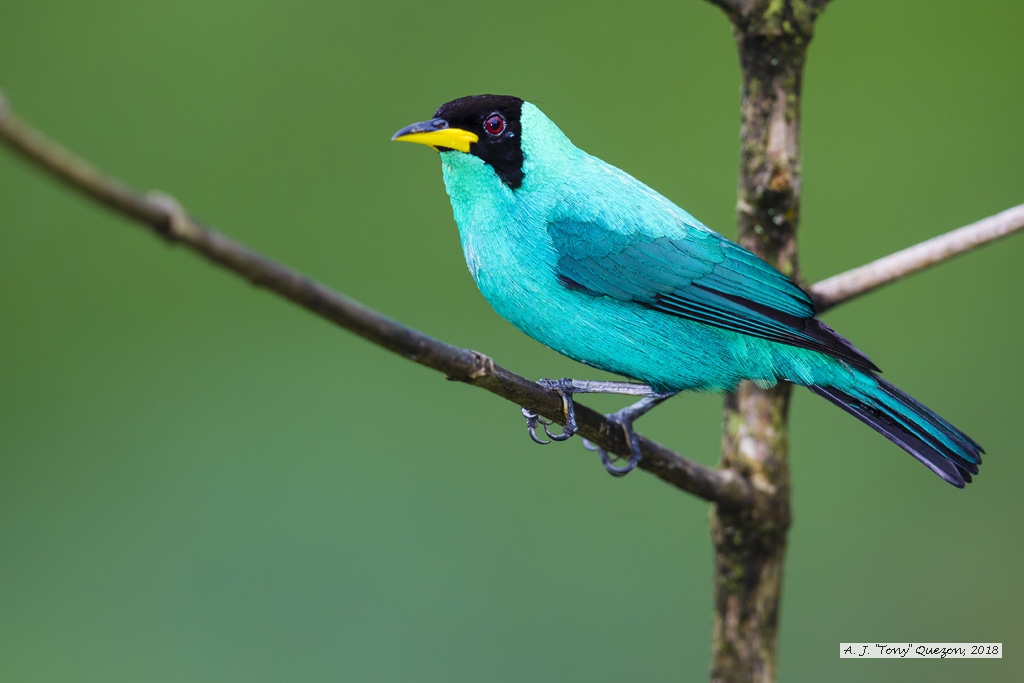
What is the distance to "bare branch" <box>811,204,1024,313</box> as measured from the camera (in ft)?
9.30

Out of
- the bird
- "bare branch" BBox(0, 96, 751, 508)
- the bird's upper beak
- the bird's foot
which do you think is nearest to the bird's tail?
the bird

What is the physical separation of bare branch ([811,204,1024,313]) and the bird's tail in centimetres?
28

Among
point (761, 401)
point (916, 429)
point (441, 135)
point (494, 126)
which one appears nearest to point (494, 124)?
point (494, 126)

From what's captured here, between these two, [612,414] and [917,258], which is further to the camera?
[612,414]

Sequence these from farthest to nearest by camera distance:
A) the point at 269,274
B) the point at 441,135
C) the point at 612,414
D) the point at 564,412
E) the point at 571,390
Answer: the point at 612,414 → the point at 441,135 → the point at 571,390 → the point at 564,412 → the point at 269,274

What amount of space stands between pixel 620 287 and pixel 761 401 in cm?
66

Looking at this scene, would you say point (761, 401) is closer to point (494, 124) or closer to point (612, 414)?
point (612, 414)

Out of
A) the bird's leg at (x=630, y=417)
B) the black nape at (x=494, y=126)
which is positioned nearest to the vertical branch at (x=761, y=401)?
the bird's leg at (x=630, y=417)

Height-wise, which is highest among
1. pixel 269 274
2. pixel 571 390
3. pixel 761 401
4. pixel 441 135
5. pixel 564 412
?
pixel 441 135

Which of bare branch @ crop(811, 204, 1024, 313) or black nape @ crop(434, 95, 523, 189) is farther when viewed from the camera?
black nape @ crop(434, 95, 523, 189)

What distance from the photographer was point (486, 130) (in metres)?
3.17

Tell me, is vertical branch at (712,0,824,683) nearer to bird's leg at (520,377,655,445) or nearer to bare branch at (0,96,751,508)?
bird's leg at (520,377,655,445)

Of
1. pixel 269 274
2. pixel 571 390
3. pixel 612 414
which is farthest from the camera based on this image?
pixel 612 414

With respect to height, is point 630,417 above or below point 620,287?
below
